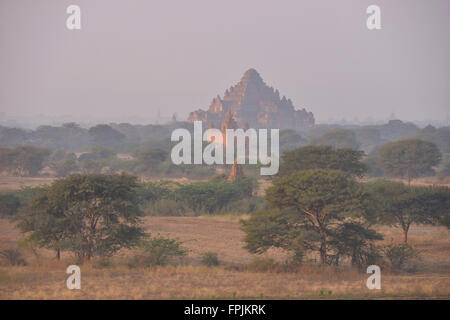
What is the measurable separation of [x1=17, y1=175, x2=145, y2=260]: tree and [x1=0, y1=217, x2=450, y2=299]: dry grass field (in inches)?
25.6

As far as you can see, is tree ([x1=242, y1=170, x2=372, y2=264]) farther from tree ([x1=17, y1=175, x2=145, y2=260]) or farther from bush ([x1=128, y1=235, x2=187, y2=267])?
tree ([x1=17, y1=175, x2=145, y2=260])

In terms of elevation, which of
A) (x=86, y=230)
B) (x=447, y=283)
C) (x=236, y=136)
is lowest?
(x=447, y=283)

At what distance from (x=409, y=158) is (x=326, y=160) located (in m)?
27.4

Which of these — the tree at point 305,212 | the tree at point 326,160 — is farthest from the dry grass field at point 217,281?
the tree at point 326,160

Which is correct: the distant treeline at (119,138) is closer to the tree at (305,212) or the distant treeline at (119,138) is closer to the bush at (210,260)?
the tree at (305,212)

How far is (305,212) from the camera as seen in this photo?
15.8 m

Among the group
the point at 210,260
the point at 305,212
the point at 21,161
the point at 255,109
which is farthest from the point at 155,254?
the point at 255,109

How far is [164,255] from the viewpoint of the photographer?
15539 mm

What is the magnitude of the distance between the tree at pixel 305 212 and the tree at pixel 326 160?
8.91 meters

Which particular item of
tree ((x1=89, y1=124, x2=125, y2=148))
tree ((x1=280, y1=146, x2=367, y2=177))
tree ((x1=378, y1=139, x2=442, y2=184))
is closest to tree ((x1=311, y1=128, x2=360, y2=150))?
tree ((x1=378, y1=139, x2=442, y2=184))

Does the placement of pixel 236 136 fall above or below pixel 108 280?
above
